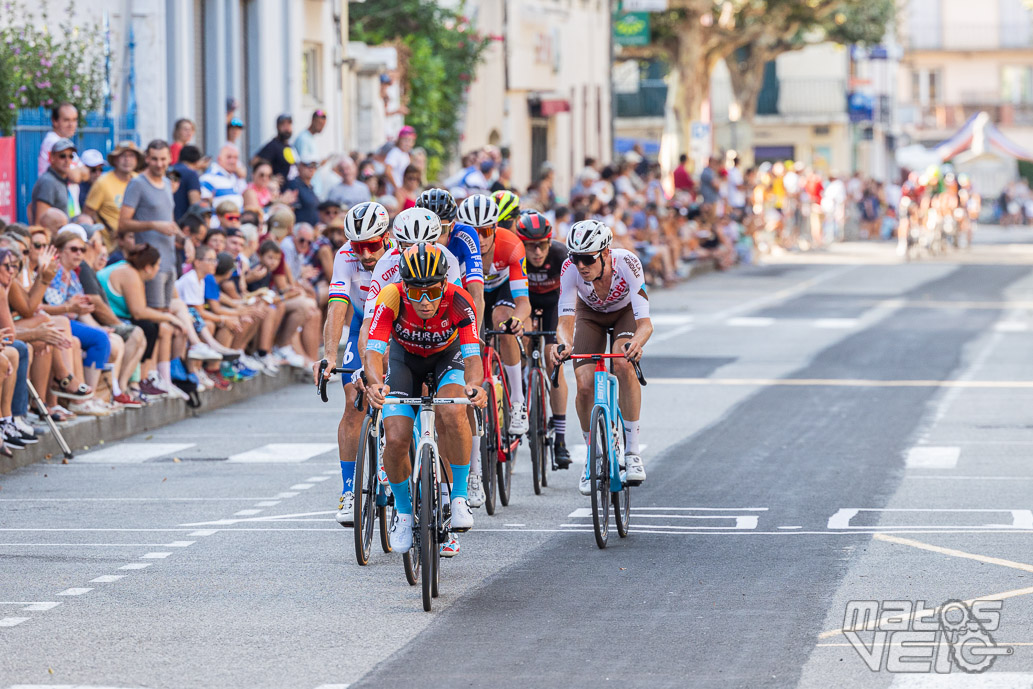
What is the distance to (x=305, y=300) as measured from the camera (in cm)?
1889

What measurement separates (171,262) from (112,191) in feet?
3.49

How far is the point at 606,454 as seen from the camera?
34.4ft

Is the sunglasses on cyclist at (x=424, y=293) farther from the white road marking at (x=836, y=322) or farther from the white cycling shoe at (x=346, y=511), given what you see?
the white road marking at (x=836, y=322)

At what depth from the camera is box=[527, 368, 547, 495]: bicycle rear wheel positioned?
12.3 metres

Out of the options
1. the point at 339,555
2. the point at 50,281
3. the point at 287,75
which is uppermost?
the point at 287,75

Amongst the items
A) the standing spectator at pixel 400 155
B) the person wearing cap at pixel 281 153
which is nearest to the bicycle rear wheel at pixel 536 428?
the person wearing cap at pixel 281 153

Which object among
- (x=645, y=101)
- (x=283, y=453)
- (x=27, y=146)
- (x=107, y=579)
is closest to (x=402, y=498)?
(x=107, y=579)

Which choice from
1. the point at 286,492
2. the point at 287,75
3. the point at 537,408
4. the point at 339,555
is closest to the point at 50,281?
the point at 286,492

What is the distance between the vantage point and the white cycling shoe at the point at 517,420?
12.2 meters

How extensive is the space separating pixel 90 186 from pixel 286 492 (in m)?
6.81

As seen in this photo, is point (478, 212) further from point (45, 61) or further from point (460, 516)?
point (45, 61)

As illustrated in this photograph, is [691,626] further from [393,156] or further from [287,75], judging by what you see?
[287,75]

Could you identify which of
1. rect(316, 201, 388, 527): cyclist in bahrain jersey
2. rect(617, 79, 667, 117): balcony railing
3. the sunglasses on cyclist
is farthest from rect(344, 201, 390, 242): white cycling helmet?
rect(617, 79, 667, 117): balcony railing

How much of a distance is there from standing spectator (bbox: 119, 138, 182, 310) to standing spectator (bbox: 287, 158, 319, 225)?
12.9 ft
